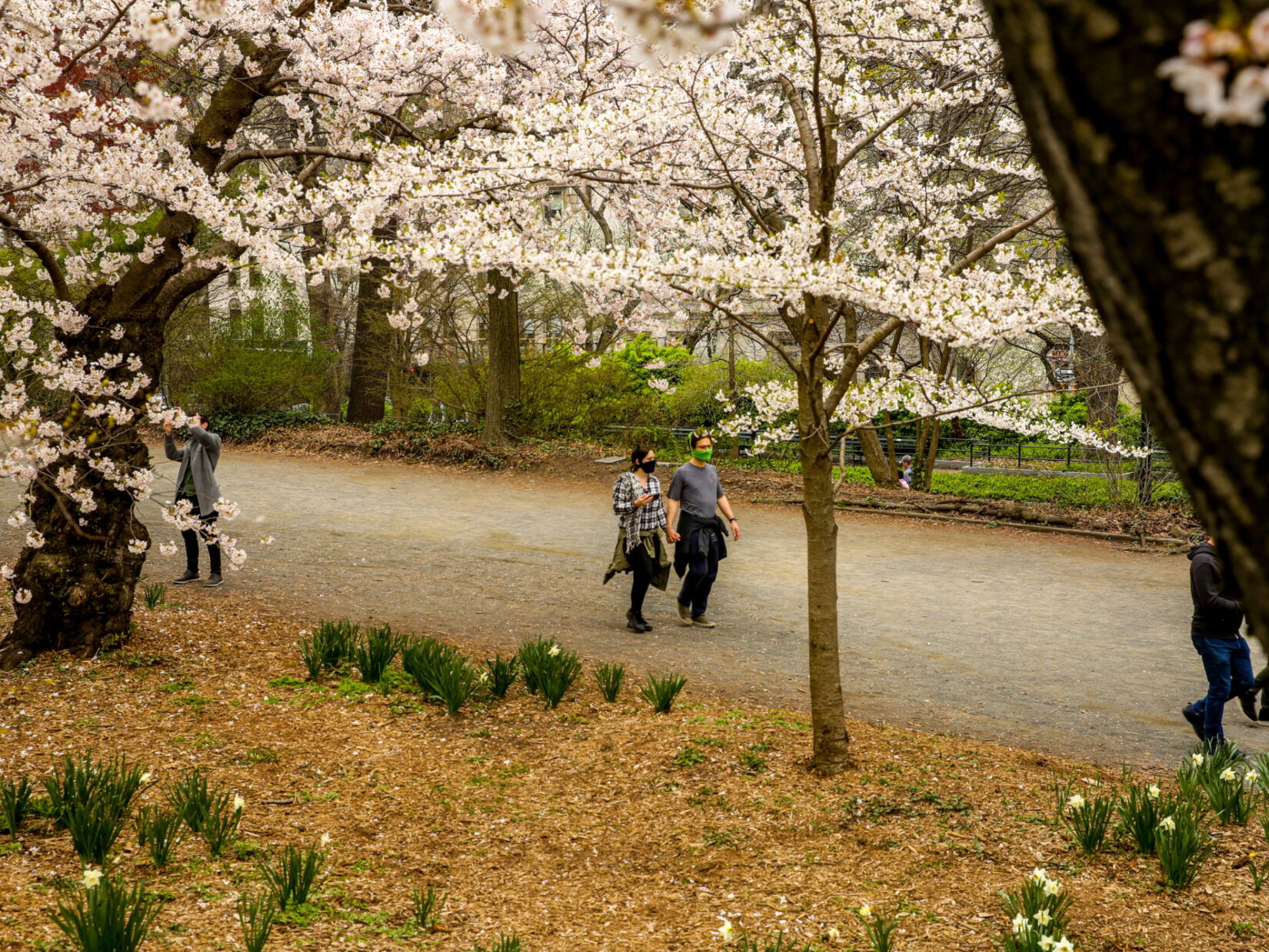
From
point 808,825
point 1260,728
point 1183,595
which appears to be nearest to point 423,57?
point 808,825

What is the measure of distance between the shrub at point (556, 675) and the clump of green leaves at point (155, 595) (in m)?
3.51

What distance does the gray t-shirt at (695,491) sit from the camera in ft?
25.3

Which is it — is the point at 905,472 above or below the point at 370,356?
below

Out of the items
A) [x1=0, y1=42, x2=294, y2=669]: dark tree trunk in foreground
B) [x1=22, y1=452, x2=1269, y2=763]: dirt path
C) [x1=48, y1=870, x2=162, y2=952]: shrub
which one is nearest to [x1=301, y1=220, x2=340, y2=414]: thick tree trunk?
[x1=22, y1=452, x2=1269, y2=763]: dirt path

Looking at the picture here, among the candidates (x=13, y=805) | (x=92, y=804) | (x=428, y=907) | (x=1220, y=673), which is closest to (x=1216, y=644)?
(x=1220, y=673)

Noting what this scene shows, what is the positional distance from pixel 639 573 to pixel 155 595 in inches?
150

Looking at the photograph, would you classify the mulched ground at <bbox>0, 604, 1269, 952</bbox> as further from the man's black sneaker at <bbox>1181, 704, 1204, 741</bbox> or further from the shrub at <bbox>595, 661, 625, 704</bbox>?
the man's black sneaker at <bbox>1181, 704, 1204, 741</bbox>

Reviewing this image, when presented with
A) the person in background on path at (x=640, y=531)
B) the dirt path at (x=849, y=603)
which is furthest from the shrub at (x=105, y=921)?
the person in background on path at (x=640, y=531)

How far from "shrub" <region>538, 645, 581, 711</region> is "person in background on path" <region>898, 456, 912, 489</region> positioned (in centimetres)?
1217

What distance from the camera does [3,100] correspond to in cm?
583

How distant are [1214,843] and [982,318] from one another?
100 inches

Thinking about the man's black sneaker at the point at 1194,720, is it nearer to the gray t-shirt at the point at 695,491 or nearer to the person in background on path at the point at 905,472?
the gray t-shirt at the point at 695,491

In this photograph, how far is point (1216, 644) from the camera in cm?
540

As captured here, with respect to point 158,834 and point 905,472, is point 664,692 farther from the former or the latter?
point 905,472
